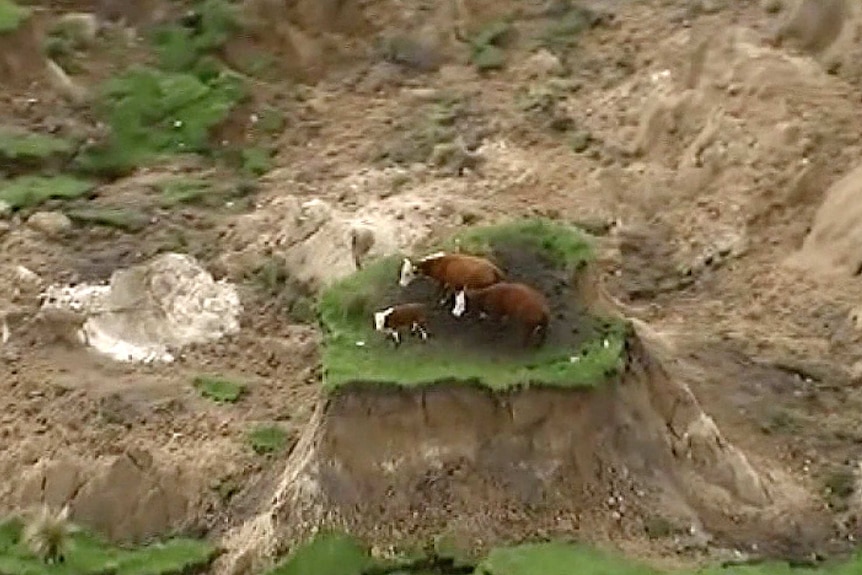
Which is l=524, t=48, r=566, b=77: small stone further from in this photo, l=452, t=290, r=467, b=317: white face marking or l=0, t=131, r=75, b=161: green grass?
l=452, t=290, r=467, b=317: white face marking

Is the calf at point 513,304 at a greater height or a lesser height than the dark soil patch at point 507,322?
greater

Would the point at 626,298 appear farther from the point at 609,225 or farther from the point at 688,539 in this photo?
the point at 688,539

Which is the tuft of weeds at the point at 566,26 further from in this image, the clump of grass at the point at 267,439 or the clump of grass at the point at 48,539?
the clump of grass at the point at 48,539

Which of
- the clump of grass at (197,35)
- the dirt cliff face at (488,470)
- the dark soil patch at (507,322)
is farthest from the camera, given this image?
the clump of grass at (197,35)

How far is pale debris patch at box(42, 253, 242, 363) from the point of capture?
9.50 m

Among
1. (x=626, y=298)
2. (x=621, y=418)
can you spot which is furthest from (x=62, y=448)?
(x=626, y=298)

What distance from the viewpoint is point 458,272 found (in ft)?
25.1

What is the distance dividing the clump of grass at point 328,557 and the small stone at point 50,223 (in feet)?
12.7

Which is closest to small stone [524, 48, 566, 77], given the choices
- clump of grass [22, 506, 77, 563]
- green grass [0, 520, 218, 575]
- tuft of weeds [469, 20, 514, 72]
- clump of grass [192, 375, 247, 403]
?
tuft of weeds [469, 20, 514, 72]

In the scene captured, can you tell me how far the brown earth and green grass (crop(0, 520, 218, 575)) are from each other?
0.15m

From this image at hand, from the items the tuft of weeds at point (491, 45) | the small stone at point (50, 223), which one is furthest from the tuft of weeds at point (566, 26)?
the small stone at point (50, 223)

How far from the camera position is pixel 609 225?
424 inches

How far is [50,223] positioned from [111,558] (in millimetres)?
3343

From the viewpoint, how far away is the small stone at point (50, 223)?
10.6 meters
